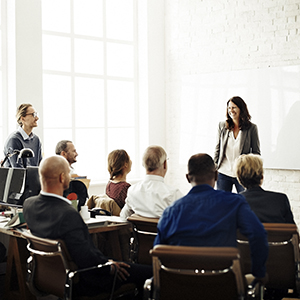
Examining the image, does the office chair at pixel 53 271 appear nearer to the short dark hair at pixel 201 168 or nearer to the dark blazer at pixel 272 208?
the short dark hair at pixel 201 168

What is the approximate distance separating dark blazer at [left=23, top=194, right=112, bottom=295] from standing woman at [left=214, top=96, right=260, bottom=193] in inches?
130

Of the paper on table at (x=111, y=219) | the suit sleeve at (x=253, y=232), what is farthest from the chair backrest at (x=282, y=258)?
the paper on table at (x=111, y=219)

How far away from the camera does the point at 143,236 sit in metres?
3.44

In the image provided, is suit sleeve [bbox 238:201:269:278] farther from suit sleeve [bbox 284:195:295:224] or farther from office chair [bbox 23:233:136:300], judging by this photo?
office chair [bbox 23:233:136:300]

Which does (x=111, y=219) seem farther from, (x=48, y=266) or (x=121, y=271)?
(x=48, y=266)

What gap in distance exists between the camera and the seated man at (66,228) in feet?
9.49

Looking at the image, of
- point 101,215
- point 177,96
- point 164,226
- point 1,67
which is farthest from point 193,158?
point 177,96

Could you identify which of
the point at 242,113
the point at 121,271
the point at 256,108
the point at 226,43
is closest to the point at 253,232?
the point at 121,271

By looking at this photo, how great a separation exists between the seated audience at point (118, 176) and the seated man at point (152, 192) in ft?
1.45

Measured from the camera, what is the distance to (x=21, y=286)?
3.93 meters

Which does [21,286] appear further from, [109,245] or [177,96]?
[177,96]

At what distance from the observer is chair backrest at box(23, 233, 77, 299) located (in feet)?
9.37

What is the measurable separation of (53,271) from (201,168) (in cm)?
111

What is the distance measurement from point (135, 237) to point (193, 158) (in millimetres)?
996
